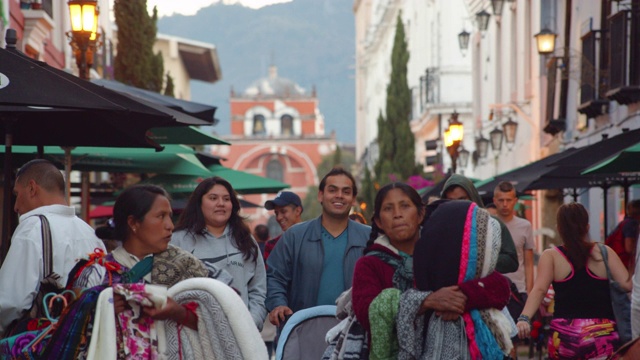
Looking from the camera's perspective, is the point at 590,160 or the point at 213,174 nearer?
the point at 590,160

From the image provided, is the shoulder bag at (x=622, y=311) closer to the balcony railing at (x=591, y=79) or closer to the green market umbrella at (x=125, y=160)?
the green market umbrella at (x=125, y=160)

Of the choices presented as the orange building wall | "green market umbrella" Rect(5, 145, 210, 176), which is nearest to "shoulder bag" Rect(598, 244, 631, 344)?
"green market umbrella" Rect(5, 145, 210, 176)

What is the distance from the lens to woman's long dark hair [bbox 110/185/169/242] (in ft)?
20.2

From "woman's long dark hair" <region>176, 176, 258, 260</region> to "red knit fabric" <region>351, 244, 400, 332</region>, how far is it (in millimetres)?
2753

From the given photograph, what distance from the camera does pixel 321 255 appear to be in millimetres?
9055

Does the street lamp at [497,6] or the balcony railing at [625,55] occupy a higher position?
the street lamp at [497,6]

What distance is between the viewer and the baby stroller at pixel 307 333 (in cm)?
744

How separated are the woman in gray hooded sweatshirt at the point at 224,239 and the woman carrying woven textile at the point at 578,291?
181cm

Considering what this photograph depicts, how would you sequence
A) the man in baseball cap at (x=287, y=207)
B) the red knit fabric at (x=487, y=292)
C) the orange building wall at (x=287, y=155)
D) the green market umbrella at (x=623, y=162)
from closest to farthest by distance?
the red knit fabric at (x=487, y=292) < the green market umbrella at (x=623, y=162) < the man in baseball cap at (x=287, y=207) < the orange building wall at (x=287, y=155)

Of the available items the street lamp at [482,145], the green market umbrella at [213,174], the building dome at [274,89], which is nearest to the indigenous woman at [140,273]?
the green market umbrella at [213,174]

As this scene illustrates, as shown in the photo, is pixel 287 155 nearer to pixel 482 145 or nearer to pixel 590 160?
pixel 482 145

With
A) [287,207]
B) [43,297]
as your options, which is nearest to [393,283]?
[43,297]

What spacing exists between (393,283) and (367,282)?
0.13 meters

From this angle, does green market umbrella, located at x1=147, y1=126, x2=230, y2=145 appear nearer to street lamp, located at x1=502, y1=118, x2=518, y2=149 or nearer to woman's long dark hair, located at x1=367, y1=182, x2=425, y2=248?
woman's long dark hair, located at x1=367, y1=182, x2=425, y2=248
